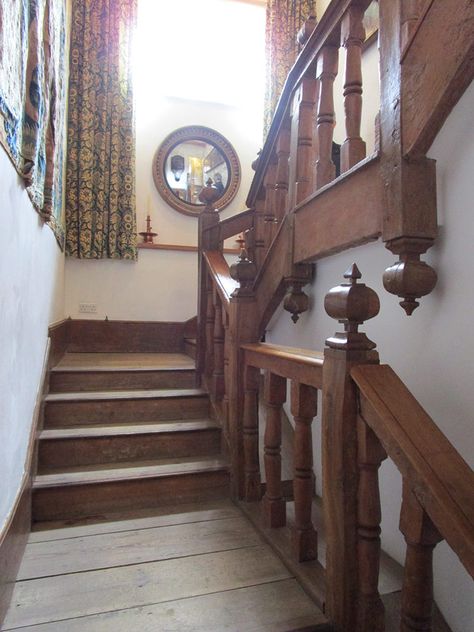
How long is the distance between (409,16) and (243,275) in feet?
3.20

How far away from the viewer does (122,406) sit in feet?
7.12

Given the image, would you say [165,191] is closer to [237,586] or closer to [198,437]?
[198,437]

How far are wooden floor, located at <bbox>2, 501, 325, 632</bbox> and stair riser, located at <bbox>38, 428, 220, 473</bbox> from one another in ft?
1.06

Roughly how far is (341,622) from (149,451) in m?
1.16

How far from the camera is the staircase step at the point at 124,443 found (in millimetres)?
1869

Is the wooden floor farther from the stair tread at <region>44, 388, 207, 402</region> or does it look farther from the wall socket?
the wall socket

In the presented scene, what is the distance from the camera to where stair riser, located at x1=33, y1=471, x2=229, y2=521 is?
1.67 meters

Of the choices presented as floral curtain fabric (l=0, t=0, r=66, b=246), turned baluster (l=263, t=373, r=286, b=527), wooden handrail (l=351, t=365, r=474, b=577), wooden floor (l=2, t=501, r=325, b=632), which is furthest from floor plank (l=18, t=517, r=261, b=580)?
floral curtain fabric (l=0, t=0, r=66, b=246)

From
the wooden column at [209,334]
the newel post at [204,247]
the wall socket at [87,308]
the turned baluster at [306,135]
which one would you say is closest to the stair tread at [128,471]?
the wooden column at [209,334]

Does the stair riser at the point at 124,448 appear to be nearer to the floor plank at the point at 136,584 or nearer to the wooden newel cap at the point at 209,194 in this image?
the floor plank at the point at 136,584

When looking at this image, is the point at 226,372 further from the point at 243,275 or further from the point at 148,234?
the point at 148,234

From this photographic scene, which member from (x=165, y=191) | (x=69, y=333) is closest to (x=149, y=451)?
(x=69, y=333)

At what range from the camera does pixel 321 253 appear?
157 centimetres

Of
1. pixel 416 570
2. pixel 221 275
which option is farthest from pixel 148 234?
pixel 416 570
